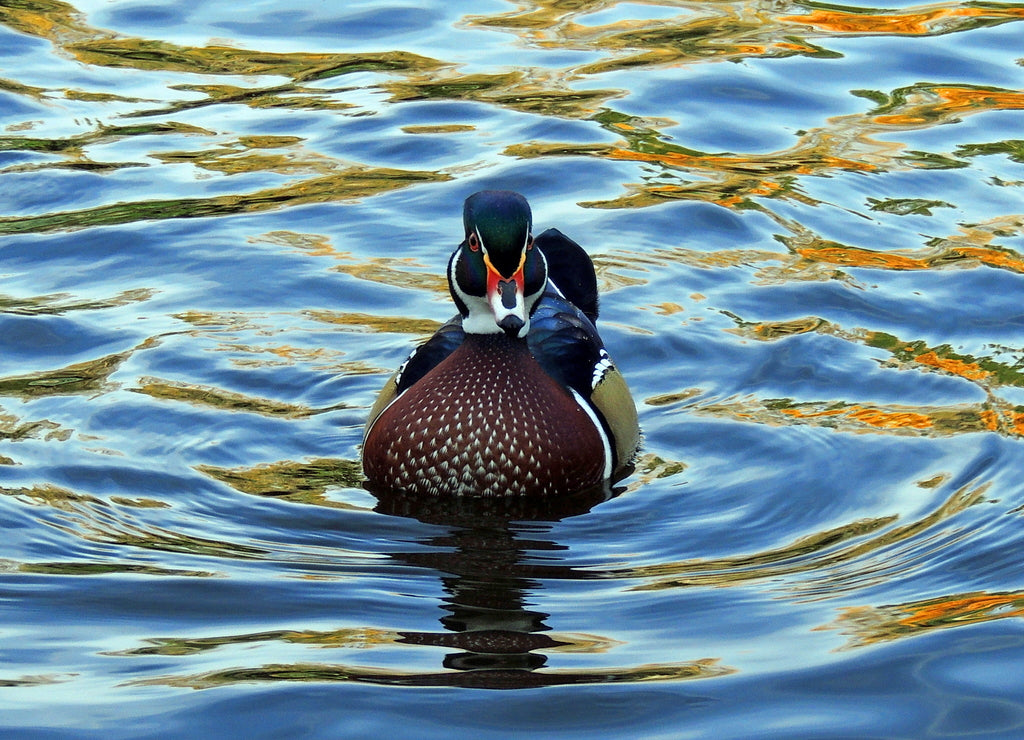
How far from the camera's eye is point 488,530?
7.09 metres

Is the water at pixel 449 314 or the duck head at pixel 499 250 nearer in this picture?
the water at pixel 449 314

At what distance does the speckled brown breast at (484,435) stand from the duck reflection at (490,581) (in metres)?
0.09

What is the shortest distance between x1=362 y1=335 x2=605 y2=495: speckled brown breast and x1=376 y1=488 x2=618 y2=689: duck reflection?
0.29 ft

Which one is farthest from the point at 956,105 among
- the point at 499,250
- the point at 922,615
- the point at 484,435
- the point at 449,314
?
the point at 922,615

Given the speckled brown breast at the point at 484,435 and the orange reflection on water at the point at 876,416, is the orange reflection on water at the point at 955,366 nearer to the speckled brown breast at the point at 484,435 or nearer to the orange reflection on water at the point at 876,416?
the orange reflection on water at the point at 876,416

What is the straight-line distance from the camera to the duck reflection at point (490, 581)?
555cm

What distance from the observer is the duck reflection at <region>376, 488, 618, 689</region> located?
5551 millimetres

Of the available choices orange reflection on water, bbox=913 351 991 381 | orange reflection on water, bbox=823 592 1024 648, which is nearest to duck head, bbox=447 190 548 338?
orange reflection on water, bbox=823 592 1024 648

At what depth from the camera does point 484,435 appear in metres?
7.48

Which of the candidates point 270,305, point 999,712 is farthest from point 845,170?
point 999,712

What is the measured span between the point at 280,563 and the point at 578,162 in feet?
20.7

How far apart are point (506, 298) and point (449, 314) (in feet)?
8.67

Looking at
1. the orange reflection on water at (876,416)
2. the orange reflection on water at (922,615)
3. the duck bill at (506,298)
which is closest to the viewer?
the orange reflection on water at (922,615)

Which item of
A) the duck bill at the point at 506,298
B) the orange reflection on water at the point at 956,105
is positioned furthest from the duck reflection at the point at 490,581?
the orange reflection on water at the point at 956,105
